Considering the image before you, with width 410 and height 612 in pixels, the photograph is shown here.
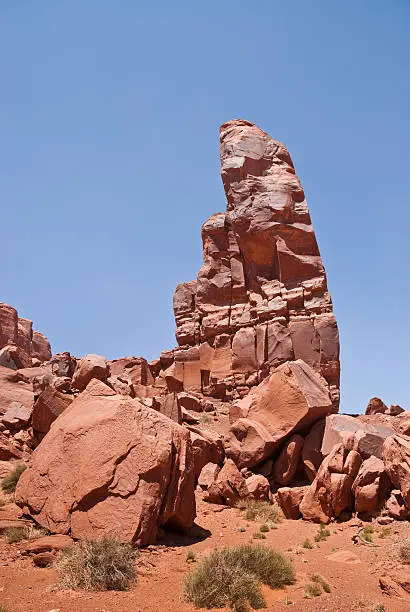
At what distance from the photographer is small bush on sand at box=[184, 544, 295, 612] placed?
7.35 metres

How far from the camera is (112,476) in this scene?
9.66 metres

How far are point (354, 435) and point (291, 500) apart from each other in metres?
2.48

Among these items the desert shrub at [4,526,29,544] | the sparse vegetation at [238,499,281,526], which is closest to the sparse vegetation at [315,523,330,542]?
the sparse vegetation at [238,499,281,526]

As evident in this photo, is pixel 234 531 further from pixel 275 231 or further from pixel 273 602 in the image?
pixel 275 231

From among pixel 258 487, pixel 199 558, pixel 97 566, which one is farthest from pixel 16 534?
pixel 258 487

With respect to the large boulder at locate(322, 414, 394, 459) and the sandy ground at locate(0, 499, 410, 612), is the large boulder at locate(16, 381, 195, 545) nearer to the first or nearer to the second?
the sandy ground at locate(0, 499, 410, 612)

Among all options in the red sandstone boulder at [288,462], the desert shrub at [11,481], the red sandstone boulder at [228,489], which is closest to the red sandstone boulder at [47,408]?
the desert shrub at [11,481]

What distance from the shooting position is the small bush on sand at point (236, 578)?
7.35 meters

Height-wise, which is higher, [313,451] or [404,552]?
[313,451]

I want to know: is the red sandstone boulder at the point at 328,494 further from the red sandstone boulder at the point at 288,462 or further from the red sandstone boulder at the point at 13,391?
the red sandstone boulder at the point at 13,391

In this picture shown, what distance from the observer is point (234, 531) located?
1191 cm

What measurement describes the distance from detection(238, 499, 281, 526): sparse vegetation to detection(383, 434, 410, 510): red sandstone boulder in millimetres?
3067

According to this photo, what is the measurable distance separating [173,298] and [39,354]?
21177mm

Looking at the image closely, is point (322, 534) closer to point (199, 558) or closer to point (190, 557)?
point (199, 558)
